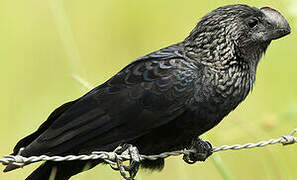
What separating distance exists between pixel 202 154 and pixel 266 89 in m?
3.68

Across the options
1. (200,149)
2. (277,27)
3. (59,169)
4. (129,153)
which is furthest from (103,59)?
(129,153)

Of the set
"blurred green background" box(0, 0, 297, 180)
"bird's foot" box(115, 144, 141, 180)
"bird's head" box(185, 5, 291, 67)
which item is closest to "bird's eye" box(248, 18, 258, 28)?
"bird's head" box(185, 5, 291, 67)

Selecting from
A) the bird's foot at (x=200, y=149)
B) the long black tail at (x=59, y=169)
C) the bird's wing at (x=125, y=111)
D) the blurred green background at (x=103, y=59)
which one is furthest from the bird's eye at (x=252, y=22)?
the blurred green background at (x=103, y=59)

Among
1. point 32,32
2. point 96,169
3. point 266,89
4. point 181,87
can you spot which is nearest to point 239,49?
point 181,87

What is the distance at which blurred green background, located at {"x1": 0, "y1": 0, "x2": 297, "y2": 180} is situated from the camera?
777cm

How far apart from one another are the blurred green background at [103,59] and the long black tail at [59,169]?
2308 mm

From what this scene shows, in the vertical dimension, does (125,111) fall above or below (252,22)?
below

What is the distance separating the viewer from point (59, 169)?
5.06 meters

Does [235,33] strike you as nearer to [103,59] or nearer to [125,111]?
[125,111]

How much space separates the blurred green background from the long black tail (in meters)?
2.31

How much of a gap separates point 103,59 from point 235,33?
12.7ft

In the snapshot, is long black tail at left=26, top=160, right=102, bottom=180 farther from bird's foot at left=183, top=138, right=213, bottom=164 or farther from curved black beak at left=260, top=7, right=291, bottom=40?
curved black beak at left=260, top=7, right=291, bottom=40

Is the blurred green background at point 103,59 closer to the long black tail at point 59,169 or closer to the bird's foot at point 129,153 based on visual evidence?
the long black tail at point 59,169

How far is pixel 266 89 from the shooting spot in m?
8.77
